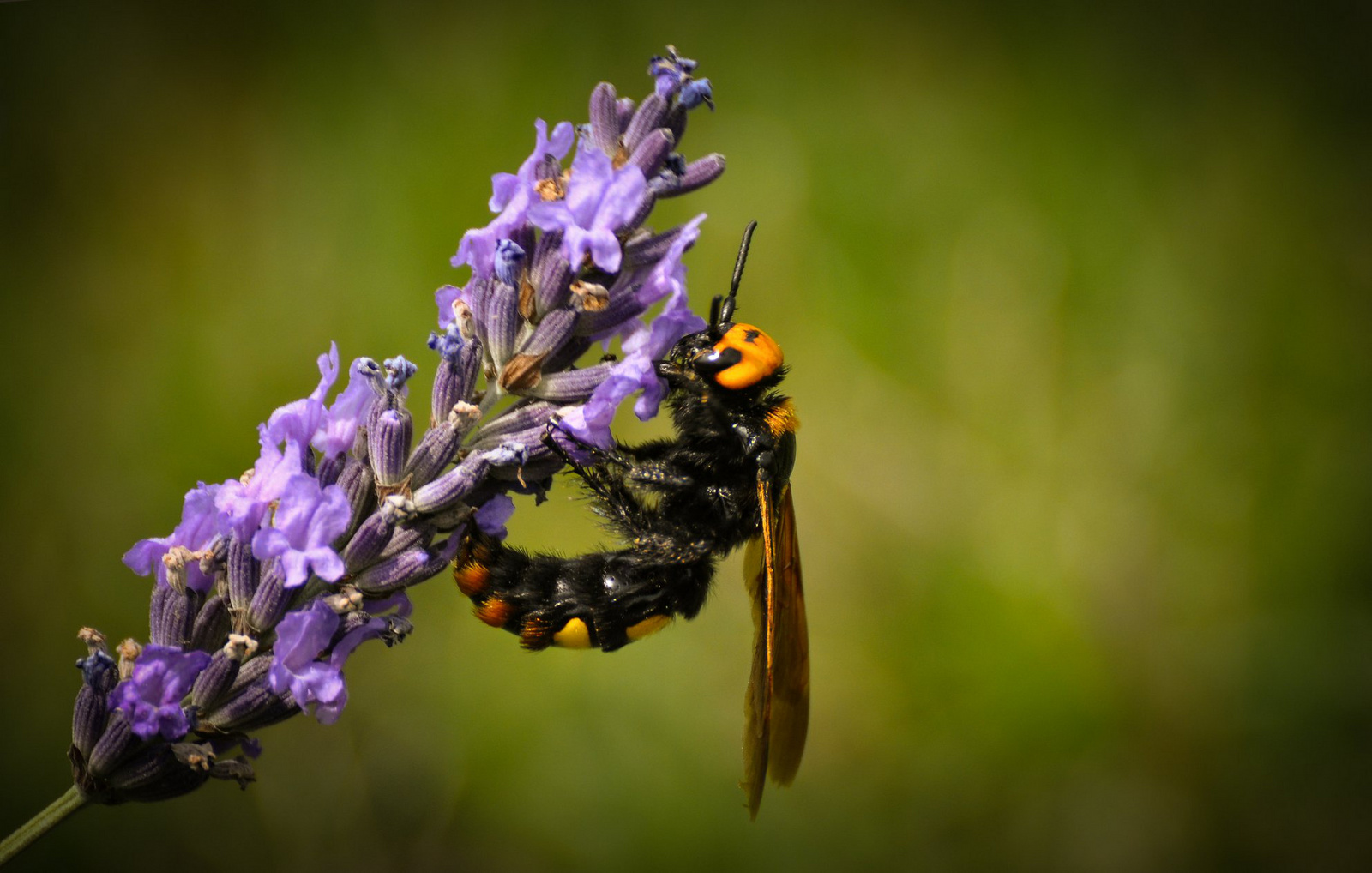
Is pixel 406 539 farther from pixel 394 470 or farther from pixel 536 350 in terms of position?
pixel 536 350

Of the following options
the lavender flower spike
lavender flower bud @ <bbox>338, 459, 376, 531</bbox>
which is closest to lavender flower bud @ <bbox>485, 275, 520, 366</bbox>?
the lavender flower spike

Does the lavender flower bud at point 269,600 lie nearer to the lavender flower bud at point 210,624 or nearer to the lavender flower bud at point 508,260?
the lavender flower bud at point 210,624

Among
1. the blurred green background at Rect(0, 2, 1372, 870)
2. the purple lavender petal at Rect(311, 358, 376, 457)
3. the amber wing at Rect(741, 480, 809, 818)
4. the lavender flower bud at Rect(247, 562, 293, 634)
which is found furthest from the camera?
the blurred green background at Rect(0, 2, 1372, 870)

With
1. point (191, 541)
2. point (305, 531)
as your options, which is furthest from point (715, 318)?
point (191, 541)

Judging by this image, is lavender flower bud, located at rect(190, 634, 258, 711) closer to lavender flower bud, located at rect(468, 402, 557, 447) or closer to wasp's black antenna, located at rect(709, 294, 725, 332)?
lavender flower bud, located at rect(468, 402, 557, 447)

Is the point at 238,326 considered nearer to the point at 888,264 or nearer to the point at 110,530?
the point at 110,530
